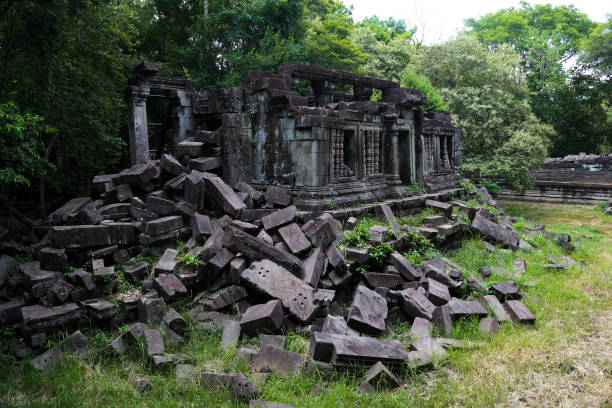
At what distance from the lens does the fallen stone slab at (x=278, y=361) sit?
4.40 metres

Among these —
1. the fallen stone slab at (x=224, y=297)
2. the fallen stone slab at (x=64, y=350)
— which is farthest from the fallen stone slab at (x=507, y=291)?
the fallen stone slab at (x=64, y=350)

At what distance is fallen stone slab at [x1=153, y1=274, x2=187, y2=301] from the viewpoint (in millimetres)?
5652

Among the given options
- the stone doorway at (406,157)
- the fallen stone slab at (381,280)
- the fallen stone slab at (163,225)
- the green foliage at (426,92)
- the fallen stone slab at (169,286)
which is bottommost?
the fallen stone slab at (381,280)

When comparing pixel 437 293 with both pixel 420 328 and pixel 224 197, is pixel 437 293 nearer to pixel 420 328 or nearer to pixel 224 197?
pixel 420 328

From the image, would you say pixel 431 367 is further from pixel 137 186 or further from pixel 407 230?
pixel 137 186

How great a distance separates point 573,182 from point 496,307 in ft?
61.1

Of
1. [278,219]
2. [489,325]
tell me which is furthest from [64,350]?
[489,325]

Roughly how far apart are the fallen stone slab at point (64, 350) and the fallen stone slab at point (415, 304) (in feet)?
13.8

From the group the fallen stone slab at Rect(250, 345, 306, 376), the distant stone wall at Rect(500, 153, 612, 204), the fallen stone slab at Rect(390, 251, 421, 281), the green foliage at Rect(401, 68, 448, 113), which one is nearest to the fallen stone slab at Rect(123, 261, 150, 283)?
the fallen stone slab at Rect(250, 345, 306, 376)

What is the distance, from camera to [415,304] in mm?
5957

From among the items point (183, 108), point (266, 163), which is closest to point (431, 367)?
point (266, 163)

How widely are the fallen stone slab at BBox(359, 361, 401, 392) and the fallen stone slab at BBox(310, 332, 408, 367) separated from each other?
0.13 meters

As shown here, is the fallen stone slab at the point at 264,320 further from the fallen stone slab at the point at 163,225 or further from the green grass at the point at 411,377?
the fallen stone slab at the point at 163,225

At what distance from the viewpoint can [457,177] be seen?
14.5 m
